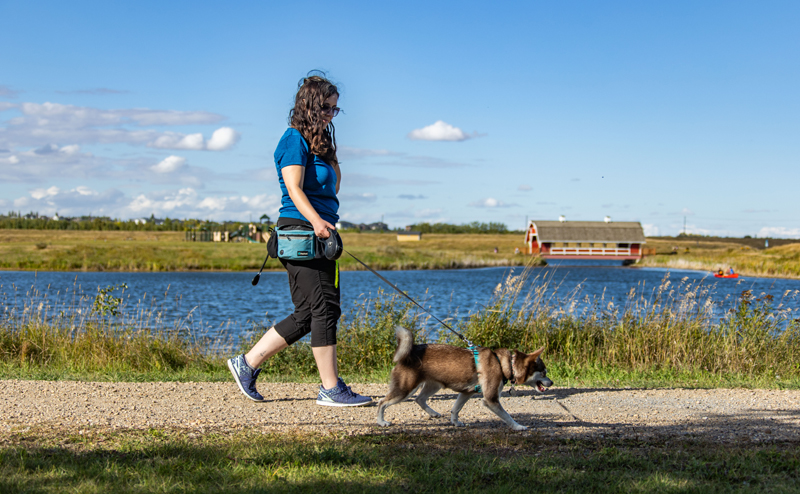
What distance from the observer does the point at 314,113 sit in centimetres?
527

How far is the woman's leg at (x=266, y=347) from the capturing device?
5.61 metres

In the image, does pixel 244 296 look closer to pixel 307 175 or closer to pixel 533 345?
pixel 533 345

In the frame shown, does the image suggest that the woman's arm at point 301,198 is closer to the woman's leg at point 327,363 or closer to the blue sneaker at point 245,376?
the woman's leg at point 327,363

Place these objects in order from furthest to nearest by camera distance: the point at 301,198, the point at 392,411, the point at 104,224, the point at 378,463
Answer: the point at 104,224 → the point at 392,411 → the point at 301,198 → the point at 378,463

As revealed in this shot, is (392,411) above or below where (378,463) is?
below

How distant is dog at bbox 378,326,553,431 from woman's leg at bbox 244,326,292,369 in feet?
3.59

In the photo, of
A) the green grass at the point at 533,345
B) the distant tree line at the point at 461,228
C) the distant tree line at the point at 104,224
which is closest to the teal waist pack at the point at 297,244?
the green grass at the point at 533,345

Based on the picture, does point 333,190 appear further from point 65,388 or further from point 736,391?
point 736,391

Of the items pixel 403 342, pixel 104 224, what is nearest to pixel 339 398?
pixel 403 342

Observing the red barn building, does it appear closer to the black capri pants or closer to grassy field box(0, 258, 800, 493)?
grassy field box(0, 258, 800, 493)

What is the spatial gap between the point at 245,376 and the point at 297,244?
1452 mm

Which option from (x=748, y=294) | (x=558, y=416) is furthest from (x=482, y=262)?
(x=558, y=416)

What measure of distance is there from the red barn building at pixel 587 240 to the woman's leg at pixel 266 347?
69.5m

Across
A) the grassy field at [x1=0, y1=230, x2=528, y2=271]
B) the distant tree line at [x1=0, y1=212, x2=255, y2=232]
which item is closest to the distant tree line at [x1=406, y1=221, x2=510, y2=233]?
the distant tree line at [x1=0, y1=212, x2=255, y2=232]
